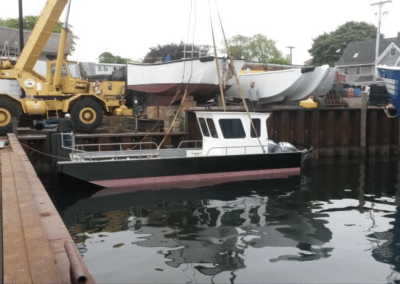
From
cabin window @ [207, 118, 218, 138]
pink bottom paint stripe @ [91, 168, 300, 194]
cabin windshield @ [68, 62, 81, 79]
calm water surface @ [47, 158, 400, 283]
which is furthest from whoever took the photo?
cabin windshield @ [68, 62, 81, 79]

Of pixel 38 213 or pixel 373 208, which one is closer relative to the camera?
pixel 38 213

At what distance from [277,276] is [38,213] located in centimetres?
362

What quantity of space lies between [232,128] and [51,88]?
292 inches

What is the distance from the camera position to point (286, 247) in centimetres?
744

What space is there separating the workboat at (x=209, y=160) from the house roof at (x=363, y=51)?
45.5 metres

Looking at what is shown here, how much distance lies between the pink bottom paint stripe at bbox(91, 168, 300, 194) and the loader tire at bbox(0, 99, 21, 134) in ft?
16.3

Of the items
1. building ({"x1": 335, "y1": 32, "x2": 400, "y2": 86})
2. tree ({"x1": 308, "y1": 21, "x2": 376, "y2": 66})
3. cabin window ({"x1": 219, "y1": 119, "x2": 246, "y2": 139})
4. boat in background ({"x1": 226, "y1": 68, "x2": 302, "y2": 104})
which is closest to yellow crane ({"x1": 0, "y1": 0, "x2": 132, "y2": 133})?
cabin window ({"x1": 219, "y1": 119, "x2": 246, "y2": 139})

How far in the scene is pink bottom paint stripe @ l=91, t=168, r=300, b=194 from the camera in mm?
12249

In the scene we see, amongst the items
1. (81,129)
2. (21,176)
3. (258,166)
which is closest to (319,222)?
(258,166)

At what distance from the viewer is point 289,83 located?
20156mm

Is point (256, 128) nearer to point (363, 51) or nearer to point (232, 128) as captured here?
point (232, 128)

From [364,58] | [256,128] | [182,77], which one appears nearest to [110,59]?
[364,58]

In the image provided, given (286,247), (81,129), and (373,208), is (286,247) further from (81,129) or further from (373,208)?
(81,129)

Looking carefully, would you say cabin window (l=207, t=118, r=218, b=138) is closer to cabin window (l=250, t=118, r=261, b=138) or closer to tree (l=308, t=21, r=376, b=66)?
cabin window (l=250, t=118, r=261, b=138)
